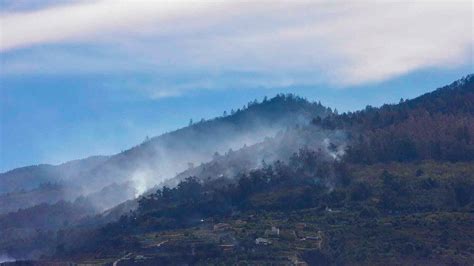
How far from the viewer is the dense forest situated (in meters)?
121

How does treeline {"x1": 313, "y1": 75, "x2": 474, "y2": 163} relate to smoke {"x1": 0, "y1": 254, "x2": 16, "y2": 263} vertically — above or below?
above

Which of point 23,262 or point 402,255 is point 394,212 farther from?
point 23,262

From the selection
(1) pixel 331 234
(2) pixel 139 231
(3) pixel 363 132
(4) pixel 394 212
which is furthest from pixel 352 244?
(3) pixel 363 132

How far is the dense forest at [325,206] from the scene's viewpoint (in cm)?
12075

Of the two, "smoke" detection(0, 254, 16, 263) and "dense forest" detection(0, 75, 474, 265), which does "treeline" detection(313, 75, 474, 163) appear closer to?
"dense forest" detection(0, 75, 474, 265)

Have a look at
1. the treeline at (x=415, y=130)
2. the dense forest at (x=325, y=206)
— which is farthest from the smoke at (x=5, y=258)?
the treeline at (x=415, y=130)

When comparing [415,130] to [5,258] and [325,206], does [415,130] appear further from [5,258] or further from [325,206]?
[5,258]

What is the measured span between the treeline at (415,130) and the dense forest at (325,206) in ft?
0.68

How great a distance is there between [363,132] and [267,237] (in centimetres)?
5683

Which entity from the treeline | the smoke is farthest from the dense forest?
the smoke

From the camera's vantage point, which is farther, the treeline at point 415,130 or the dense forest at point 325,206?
the treeline at point 415,130

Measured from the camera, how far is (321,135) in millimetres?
187250

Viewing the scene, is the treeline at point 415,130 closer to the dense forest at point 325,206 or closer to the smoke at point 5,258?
the dense forest at point 325,206

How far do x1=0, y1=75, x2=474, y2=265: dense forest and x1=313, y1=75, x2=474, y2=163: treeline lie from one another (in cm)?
21
